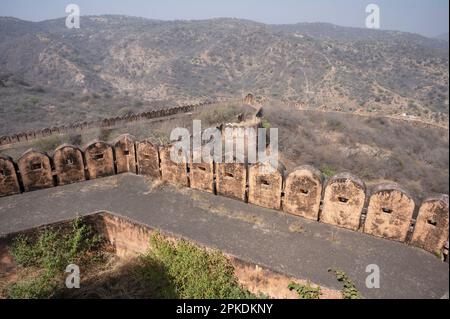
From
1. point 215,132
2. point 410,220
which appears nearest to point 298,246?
point 410,220

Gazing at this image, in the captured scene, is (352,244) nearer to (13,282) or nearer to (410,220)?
(410,220)

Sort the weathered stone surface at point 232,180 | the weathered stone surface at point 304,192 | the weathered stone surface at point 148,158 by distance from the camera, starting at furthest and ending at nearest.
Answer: the weathered stone surface at point 148,158 → the weathered stone surface at point 232,180 → the weathered stone surface at point 304,192

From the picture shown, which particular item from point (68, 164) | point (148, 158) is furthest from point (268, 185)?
point (68, 164)

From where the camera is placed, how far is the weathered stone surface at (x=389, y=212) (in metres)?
6.84

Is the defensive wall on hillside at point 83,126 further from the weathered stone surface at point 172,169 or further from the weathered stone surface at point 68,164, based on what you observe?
the weathered stone surface at point 172,169

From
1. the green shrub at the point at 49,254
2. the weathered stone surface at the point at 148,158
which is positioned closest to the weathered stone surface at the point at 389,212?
the weathered stone surface at the point at 148,158

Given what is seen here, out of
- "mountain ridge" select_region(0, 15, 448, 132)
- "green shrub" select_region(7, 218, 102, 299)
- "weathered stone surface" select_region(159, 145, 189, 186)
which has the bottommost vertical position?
"green shrub" select_region(7, 218, 102, 299)

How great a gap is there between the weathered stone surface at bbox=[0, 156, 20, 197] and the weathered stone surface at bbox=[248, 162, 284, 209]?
6.33m

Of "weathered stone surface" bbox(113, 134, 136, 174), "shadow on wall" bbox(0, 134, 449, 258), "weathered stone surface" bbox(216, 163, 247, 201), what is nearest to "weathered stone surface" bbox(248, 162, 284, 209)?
"shadow on wall" bbox(0, 134, 449, 258)

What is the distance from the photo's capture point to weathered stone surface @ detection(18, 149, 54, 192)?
30.1 feet

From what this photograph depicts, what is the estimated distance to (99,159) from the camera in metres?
10.0

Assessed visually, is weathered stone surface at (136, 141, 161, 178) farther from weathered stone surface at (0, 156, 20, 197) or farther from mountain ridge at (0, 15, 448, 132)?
mountain ridge at (0, 15, 448, 132)

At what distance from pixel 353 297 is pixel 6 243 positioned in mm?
7290
